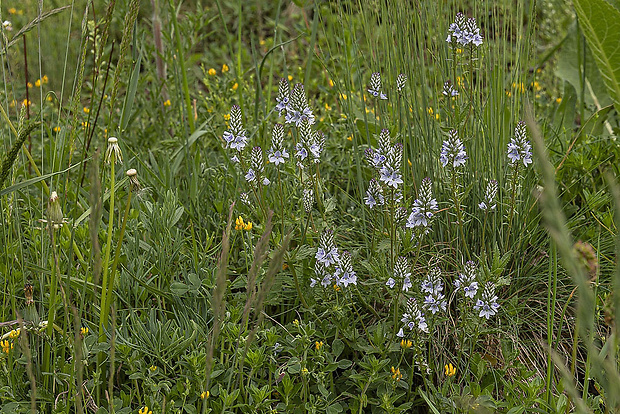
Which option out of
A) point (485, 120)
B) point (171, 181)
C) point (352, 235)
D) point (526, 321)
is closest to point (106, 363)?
point (171, 181)

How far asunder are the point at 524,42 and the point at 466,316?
1.02 m

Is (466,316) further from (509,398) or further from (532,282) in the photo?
(532,282)

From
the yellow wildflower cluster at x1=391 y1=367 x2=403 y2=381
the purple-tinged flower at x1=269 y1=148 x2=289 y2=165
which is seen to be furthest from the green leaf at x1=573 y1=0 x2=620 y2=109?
the yellow wildflower cluster at x1=391 y1=367 x2=403 y2=381

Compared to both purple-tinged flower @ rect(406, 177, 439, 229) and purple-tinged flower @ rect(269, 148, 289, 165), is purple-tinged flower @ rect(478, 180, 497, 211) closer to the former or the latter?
purple-tinged flower @ rect(406, 177, 439, 229)

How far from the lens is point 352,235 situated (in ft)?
6.97

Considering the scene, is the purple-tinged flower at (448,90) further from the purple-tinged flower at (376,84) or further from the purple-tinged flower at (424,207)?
the purple-tinged flower at (424,207)

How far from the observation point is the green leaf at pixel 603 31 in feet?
6.93

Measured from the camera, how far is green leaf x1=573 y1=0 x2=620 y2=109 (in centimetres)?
211

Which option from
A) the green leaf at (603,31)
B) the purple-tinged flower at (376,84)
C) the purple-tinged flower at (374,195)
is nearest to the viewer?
the purple-tinged flower at (374,195)

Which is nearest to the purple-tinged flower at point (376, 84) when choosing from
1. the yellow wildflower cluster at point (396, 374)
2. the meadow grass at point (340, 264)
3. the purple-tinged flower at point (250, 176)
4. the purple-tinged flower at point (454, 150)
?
the meadow grass at point (340, 264)

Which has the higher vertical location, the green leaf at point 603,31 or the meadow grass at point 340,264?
the green leaf at point 603,31

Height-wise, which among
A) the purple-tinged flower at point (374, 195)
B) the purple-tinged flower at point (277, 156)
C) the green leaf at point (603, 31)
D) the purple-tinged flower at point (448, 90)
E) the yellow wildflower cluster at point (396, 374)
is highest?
the green leaf at point (603, 31)

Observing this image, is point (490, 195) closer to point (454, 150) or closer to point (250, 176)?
point (454, 150)

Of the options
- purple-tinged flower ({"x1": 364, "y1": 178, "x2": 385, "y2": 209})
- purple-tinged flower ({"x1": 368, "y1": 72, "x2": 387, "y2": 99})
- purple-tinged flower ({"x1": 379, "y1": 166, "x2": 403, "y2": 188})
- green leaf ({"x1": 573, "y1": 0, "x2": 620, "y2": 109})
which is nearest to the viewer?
purple-tinged flower ({"x1": 379, "y1": 166, "x2": 403, "y2": 188})
